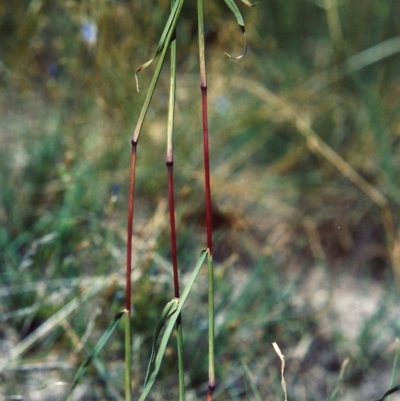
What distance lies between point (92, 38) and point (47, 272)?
71 centimetres

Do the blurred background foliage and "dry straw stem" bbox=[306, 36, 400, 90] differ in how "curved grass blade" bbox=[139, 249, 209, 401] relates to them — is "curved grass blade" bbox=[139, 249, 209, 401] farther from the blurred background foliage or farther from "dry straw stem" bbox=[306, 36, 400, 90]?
"dry straw stem" bbox=[306, 36, 400, 90]

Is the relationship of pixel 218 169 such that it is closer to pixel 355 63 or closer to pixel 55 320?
pixel 355 63

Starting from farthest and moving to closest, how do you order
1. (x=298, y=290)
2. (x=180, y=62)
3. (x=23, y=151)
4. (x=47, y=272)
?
1. (x=180, y=62)
2. (x=23, y=151)
3. (x=298, y=290)
4. (x=47, y=272)

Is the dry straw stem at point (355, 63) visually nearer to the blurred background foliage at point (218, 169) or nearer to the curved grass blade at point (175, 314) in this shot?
the blurred background foliage at point (218, 169)

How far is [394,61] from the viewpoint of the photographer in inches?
84.4

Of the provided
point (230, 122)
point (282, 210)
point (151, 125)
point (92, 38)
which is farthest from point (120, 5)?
point (282, 210)

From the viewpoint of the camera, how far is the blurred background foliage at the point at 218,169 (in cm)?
140

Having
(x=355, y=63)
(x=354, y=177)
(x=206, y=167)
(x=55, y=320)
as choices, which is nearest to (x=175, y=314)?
(x=206, y=167)

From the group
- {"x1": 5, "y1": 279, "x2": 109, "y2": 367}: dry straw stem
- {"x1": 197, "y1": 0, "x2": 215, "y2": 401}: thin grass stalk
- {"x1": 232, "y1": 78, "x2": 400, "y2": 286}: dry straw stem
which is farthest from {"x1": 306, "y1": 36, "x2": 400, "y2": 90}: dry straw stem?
{"x1": 197, "y1": 0, "x2": 215, "y2": 401}: thin grass stalk

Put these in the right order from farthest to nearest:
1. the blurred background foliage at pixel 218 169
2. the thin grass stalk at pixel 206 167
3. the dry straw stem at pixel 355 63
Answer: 1. the dry straw stem at pixel 355 63
2. the blurred background foliage at pixel 218 169
3. the thin grass stalk at pixel 206 167

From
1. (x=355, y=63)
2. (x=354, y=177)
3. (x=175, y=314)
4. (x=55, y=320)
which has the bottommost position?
(x=55, y=320)

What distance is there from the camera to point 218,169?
2.00 meters

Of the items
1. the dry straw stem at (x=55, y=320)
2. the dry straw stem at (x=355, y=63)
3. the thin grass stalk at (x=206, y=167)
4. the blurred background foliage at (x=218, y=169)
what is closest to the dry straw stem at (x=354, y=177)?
the blurred background foliage at (x=218, y=169)

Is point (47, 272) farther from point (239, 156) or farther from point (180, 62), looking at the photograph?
point (180, 62)
